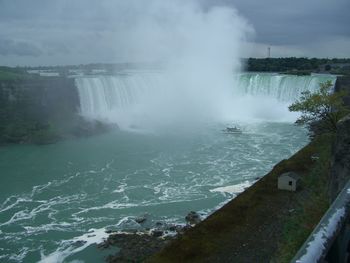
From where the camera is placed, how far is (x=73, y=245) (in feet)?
28.5

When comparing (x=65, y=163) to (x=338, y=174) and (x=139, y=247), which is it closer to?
(x=139, y=247)

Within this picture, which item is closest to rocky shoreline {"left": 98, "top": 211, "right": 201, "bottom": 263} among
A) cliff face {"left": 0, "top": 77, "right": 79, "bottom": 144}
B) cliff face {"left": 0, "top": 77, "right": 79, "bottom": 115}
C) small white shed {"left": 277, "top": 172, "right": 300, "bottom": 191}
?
small white shed {"left": 277, "top": 172, "right": 300, "bottom": 191}

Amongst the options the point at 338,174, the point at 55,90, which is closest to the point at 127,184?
the point at 338,174

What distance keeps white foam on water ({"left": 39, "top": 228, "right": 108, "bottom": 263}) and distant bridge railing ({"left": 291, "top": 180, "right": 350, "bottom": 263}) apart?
788 centimetres

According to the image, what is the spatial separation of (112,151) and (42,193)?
17.9 ft

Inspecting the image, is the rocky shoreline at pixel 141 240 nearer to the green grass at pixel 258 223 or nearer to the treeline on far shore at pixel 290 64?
the green grass at pixel 258 223

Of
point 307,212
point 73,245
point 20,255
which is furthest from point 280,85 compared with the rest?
point 20,255

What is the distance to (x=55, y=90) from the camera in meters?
25.0

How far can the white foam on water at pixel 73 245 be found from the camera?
8.20 meters

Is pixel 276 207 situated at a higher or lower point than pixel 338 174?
lower

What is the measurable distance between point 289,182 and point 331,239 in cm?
951

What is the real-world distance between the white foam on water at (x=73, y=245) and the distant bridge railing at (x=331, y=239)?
788cm

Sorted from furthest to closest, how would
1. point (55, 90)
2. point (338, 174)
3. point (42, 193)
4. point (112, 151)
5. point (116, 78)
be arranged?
1. point (116, 78)
2. point (55, 90)
3. point (112, 151)
4. point (42, 193)
5. point (338, 174)

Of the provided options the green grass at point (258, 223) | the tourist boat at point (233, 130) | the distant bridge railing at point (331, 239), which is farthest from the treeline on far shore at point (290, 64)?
the distant bridge railing at point (331, 239)
